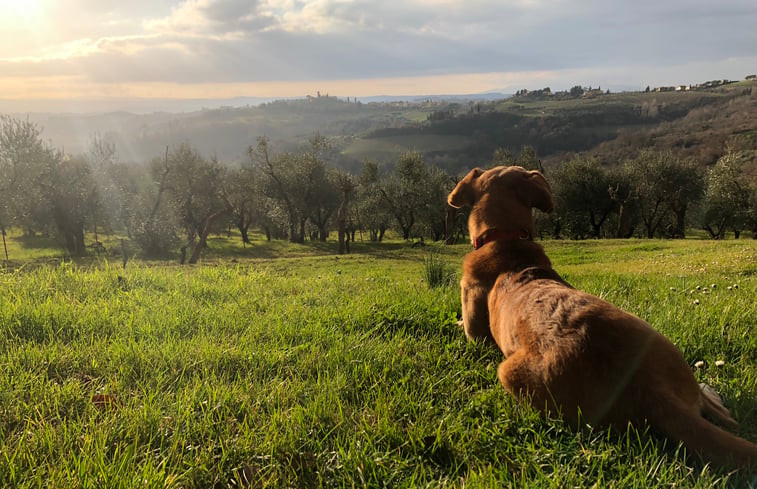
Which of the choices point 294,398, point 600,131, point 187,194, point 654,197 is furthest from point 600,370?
point 600,131

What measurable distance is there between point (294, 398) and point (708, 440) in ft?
8.12

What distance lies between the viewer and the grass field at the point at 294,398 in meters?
2.25

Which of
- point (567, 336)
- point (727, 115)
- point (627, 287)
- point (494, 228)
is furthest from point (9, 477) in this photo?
point (727, 115)

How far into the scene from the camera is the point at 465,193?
4973 millimetres

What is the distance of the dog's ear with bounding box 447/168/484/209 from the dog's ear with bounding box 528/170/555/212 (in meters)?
0.62

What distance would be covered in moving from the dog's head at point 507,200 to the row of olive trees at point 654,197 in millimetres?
50802

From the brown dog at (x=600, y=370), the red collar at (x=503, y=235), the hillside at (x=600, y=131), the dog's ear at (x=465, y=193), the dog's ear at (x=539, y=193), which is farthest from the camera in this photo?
the hillside at (x=600, y=131)

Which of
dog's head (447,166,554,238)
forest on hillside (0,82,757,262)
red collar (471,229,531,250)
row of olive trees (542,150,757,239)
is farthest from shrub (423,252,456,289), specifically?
row of olive trees (542,150,757,239)

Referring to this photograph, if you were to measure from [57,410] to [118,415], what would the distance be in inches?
17.2

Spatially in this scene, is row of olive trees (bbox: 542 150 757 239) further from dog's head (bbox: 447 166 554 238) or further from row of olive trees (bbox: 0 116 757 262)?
dog's head (bbox: 447 166 554 238)

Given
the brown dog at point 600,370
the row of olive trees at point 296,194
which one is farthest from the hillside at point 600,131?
the brown dog at point 600,370

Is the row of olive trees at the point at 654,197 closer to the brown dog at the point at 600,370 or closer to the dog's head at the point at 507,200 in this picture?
the dog's head at the point at 507,200

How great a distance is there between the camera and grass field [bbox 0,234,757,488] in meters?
2.25

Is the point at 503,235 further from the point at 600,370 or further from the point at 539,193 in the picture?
the point at 600,370
